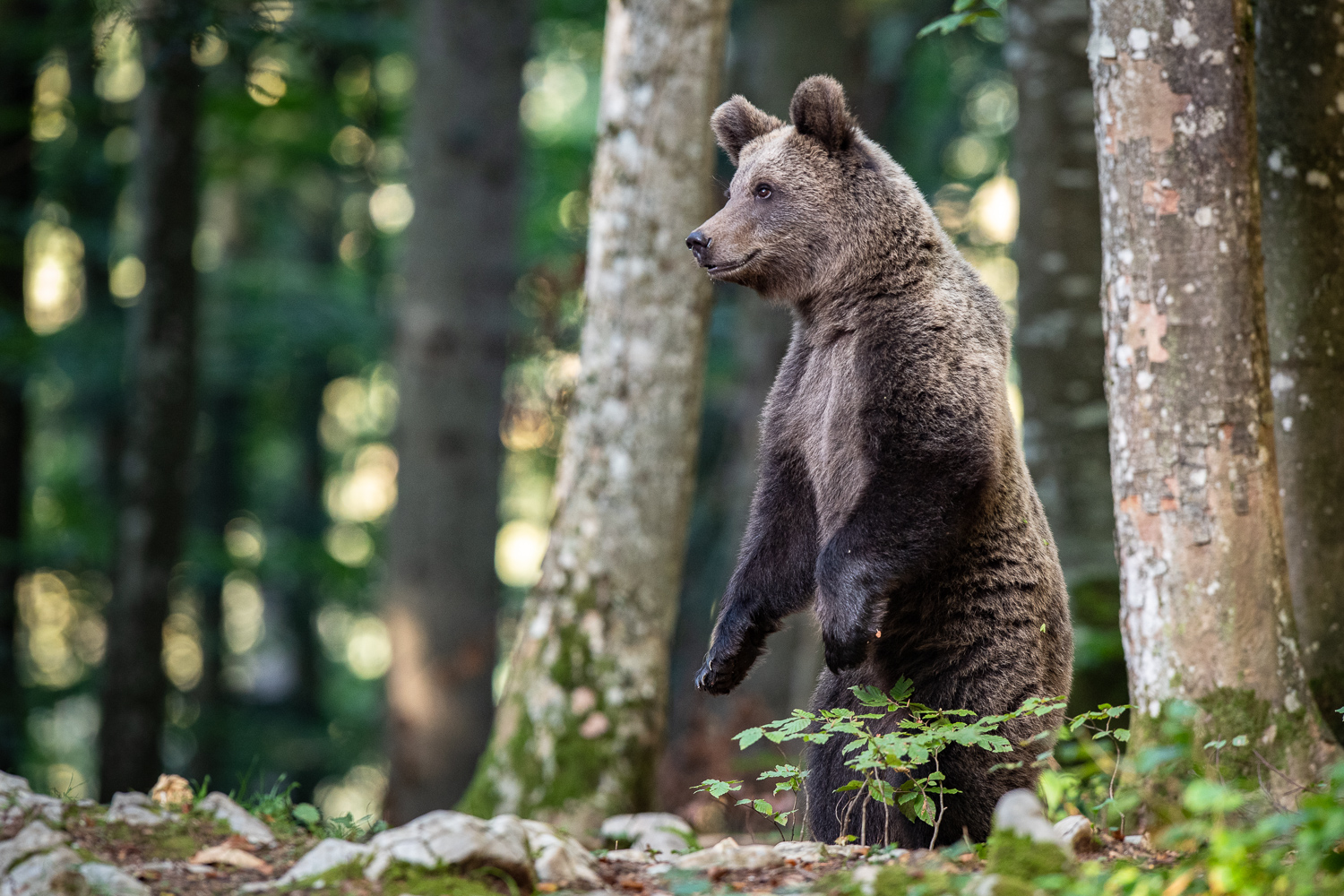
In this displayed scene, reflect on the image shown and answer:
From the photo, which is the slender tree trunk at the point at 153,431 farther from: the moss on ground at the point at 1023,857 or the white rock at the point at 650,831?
the moss on ground at the point at 1023,857

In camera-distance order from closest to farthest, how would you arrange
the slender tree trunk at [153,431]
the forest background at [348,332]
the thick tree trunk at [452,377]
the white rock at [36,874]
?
the white rock at [36,874], the forest background at [348,332], the thick tree trunk at [452,377], the slender tree trunk at [153,431]

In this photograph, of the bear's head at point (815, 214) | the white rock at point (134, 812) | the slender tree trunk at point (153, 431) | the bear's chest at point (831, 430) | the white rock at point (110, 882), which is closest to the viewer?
the white rock at point (110, 882)

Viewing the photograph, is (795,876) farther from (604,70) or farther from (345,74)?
(345,74)

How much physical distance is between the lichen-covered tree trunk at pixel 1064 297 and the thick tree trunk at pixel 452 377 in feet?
12.8

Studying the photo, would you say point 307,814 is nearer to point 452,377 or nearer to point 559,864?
point 559,864

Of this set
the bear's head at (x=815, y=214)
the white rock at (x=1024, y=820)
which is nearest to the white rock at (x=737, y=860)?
the white rock at (x=1024, y=820)

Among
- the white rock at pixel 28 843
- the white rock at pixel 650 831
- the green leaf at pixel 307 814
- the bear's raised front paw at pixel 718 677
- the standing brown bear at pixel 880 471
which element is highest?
the standing brown bear at pixel 880 471

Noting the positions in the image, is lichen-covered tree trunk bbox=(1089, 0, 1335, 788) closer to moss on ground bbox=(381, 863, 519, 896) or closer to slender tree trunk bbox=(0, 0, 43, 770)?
moss on ground bbox=(381, 863, 519, 896)

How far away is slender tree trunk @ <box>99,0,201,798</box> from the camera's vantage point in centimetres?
927

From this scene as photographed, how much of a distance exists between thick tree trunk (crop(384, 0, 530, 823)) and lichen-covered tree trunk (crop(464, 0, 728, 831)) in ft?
10.7

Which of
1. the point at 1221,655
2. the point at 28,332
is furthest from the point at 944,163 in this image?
the point at 1221,655

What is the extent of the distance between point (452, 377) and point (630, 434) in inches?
142

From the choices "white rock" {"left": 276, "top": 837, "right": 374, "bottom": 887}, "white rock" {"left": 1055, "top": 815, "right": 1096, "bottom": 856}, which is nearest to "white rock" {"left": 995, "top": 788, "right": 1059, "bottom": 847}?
"white rock" {"left": 1055, "top": 815, "right": 1096, "bottom": 856}

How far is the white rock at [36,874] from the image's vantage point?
2635mm
